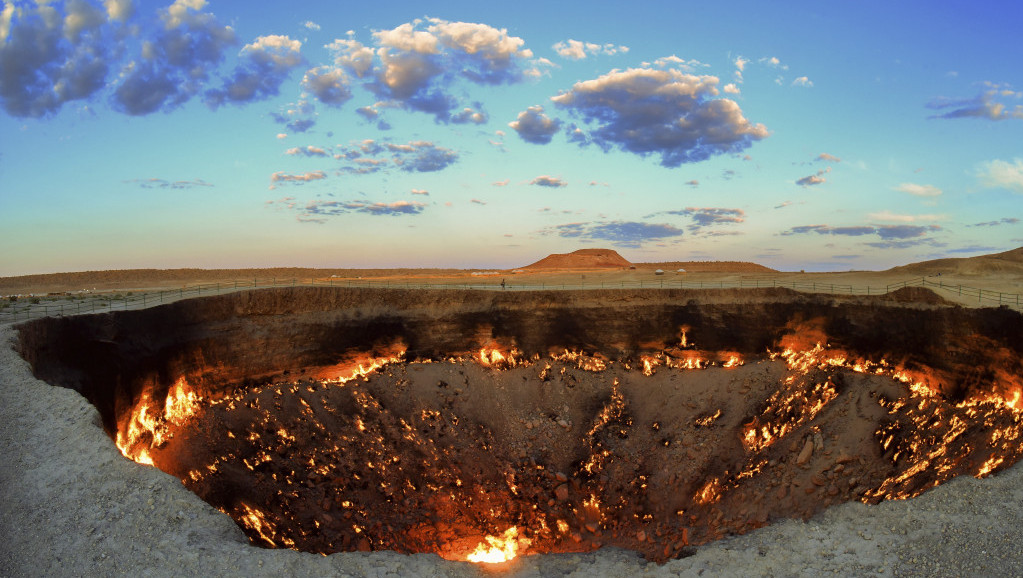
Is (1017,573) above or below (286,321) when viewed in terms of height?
below

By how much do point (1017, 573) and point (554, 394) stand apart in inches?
761

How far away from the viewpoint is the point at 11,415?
13234 mm

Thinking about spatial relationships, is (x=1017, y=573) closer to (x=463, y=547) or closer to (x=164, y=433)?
(x=463, y=547)

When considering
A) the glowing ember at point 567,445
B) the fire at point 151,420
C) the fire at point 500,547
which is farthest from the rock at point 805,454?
the fire at point 151,420

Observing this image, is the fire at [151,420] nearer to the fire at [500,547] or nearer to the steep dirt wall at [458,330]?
the steep dirt wall at [458,330]

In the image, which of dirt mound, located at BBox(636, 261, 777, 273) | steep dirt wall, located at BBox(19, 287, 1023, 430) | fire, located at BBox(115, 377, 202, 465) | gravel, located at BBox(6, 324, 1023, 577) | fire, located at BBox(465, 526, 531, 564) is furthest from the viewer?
dirt mound, located at BBox(636, 261, 777, 273)

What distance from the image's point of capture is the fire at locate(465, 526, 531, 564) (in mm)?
19281

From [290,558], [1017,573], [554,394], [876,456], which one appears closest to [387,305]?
[554,394]

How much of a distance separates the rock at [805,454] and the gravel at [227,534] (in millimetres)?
8069

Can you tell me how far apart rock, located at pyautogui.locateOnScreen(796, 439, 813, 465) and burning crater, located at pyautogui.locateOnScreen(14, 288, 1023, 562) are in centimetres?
12

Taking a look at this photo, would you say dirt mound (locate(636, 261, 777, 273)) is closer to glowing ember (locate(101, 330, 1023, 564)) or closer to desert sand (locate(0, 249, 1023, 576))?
glowing ember (locate(101, 330, 1023, 564))

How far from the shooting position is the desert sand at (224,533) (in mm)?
9820

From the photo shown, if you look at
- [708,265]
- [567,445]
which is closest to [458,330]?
[567,445]

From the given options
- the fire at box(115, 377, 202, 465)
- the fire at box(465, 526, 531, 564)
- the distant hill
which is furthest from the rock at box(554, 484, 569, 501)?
the distant hill
